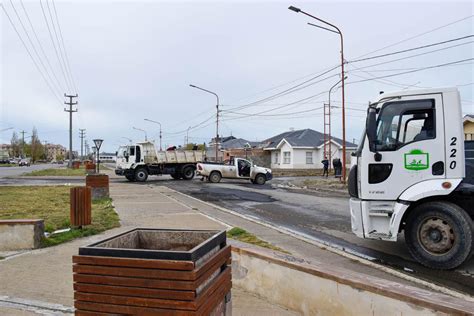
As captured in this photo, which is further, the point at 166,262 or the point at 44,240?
the point at 44,240

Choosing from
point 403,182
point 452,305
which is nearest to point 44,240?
point 403,182

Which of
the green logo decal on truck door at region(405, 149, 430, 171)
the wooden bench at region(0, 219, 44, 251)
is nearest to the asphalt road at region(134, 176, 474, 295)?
the green logo decal on truck door at region(405, 149, 430, 171)

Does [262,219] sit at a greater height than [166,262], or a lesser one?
lesser

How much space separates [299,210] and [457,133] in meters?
7.70

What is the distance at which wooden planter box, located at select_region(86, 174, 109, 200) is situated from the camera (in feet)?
52.4

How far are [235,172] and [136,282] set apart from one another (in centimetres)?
2711

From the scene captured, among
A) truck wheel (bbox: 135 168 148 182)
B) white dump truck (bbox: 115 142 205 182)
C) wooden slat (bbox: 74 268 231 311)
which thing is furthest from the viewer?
white dump truck (bbox: 115 142 205 182)

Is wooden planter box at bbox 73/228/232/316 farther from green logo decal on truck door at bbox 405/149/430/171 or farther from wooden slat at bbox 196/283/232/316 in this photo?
green logo decal on truck door at bbox 405/149/430/171

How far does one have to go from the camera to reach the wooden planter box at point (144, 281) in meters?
2.45

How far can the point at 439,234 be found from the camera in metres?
6.13

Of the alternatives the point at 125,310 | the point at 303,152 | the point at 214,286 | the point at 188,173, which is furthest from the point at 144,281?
the point at 303,152

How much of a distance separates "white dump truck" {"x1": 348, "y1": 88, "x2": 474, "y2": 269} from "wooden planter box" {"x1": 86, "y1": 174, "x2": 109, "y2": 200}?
11.9m

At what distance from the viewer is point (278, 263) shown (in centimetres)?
457

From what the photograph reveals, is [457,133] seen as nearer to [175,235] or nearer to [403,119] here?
[403,119]
